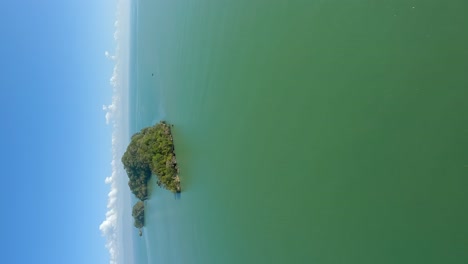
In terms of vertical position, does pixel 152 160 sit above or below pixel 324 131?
above

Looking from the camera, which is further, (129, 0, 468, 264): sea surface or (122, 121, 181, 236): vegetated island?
(122, 121, 181, 236): vegetated island

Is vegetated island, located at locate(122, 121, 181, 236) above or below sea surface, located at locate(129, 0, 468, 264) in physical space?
above

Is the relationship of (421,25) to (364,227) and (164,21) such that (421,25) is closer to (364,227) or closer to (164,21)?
(364,227)

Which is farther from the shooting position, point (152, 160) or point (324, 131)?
point (152, 160)

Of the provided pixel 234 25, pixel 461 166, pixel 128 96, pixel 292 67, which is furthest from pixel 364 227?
pixel 128 96
